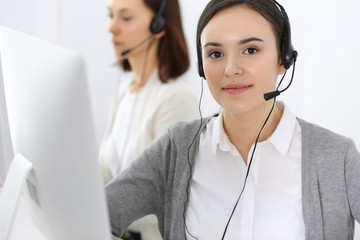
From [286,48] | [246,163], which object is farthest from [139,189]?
[286,48]

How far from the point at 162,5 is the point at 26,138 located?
1.34m

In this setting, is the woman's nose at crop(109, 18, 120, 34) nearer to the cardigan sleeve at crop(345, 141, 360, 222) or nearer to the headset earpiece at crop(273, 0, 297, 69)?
the headset earpiece at crop(273, 0, 297, 69)

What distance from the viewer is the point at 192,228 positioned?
47.9 inches

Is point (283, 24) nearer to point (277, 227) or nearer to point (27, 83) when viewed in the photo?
point (277, 227)

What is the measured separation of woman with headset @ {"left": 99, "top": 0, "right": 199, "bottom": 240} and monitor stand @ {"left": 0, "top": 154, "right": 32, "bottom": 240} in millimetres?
1078

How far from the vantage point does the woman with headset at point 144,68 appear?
196 centimetres

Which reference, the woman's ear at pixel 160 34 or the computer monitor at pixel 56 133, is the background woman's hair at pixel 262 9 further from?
the woman's ear at pixel 160 34

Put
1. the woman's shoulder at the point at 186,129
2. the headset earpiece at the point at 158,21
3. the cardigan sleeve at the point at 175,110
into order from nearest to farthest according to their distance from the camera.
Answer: the woman's shoulder at the point at 186,129, the cardigan sleeve at the point at 175,110, the headset earpiece at the point at 158,21

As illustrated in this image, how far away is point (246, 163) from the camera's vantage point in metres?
1.21

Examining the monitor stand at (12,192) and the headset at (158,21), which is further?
the headset at (158,21)

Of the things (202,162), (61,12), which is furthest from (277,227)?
(61,12)

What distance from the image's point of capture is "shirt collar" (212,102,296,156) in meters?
1.17

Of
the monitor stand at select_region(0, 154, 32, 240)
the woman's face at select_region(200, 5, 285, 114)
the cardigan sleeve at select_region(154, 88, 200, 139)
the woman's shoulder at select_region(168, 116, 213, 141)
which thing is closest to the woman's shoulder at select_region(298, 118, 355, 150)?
the woman's face at select_region(200, 5, 285, 114)

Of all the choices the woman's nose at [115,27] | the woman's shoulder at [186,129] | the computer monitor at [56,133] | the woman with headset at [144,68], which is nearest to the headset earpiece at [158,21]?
the woman with headset at [144,68]
